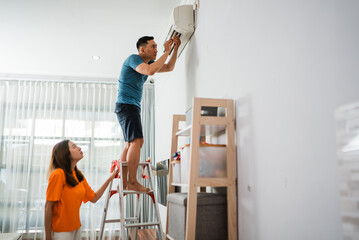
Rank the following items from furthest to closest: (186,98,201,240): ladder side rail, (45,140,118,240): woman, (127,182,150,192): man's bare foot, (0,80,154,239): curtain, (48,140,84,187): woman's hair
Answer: (0,80,154,239): curtain, (127,182,150,192): man's bare foot, (48,140,84,187): woman's hair, (45,140,118,240): woman, (186,98,201,240): ladder side rail

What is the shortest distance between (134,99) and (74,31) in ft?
5.32

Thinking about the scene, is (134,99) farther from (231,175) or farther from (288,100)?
(288,100)

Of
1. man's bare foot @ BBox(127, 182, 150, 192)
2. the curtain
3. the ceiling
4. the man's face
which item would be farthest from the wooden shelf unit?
the curtain

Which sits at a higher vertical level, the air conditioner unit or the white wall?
the air conditioner unit

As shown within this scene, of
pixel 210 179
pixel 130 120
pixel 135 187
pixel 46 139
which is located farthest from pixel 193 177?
pixel 46 139

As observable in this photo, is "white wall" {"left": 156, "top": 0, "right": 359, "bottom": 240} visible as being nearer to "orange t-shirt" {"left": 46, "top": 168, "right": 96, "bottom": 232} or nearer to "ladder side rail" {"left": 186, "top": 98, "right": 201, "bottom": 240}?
"ladder side rail" {"left": 186, "top": 98, "right": 201, "bottom": 240}

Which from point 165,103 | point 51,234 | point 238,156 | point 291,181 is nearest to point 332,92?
point 291,181

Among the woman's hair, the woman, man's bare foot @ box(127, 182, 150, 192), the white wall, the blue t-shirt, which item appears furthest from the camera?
the blue t-shirt

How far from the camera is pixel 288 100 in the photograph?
124 centimetres

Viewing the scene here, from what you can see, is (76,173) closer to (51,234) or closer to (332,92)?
(51,234)

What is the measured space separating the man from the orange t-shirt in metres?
0.44

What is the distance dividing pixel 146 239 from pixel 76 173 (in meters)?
1.64

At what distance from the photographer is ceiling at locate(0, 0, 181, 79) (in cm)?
319

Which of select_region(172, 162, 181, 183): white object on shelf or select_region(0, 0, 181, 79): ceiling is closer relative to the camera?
select_region(172, 162, 181, 183): white object on shelf
